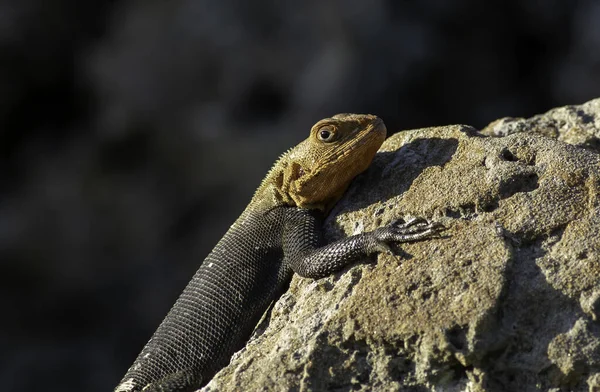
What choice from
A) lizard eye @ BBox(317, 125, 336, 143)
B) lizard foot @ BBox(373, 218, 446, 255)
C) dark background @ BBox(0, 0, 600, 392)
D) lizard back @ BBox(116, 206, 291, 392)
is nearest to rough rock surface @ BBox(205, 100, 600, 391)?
lizard foot @ BBox(373, 218, 446, 255)

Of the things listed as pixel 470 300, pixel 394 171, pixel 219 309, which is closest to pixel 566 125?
pixel 394 171

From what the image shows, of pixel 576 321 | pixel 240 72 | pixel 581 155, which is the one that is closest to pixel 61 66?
pixel 240 72

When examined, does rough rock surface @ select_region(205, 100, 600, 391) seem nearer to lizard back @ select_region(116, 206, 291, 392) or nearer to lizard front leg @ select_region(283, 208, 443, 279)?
lizard front leg @ select_region(283, 208, 443, 279)

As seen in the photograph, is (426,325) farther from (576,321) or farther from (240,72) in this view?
(240,72)

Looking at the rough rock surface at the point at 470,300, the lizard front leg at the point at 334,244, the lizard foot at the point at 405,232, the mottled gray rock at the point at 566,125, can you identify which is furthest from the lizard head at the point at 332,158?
the mottled gray rock at the point at 566,125

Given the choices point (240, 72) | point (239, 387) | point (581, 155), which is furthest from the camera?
point (240, 72)

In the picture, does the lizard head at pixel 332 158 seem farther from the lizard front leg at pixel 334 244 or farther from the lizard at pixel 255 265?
the lizard front leg at pixel 334 244
